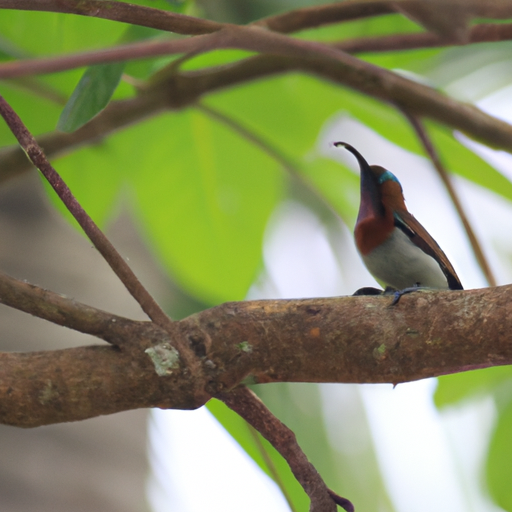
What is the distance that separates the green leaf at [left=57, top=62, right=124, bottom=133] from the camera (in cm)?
56

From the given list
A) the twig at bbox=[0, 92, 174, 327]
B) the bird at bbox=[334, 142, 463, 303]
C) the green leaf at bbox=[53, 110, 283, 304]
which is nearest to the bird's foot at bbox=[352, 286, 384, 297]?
the bird at bbox=[334, 142, 463, 303]

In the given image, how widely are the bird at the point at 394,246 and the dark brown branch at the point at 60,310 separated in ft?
0.75

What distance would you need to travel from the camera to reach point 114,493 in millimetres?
1011

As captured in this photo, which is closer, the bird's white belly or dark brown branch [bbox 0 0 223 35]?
dark brown branch [bbox 0 0 223 35]

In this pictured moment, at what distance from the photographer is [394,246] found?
554 mm

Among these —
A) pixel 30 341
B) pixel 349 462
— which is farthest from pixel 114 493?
pixel 349 462

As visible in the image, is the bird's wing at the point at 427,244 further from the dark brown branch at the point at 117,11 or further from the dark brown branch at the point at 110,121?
the dark brown branch at the point at 110,121

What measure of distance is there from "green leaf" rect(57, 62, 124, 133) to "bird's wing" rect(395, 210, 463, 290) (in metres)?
0.29

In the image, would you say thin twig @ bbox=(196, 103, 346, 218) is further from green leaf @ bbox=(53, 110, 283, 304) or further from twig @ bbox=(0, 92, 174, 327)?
twig @ bbox=(0, 92, 174, 327)

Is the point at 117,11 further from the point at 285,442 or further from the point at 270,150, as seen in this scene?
the point at 270,150

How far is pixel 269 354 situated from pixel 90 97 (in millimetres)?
293

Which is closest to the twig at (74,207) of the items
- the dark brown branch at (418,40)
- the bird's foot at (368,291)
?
the bird's foot at (368,291)

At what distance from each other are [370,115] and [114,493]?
2.45 feet

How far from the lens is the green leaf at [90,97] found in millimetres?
559
